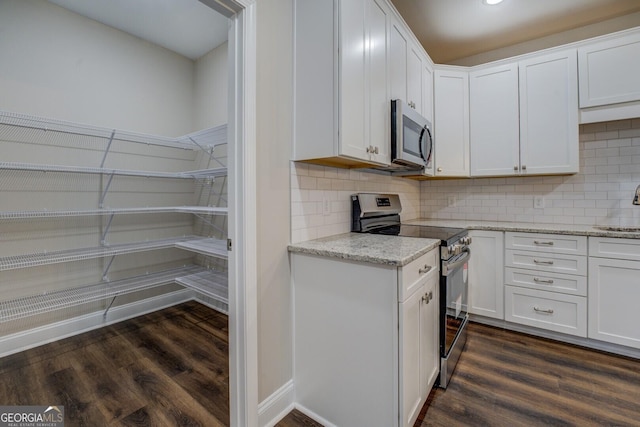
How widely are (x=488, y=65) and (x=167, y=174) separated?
328 centimetres

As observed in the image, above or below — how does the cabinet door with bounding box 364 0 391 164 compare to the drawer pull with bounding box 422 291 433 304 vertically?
above

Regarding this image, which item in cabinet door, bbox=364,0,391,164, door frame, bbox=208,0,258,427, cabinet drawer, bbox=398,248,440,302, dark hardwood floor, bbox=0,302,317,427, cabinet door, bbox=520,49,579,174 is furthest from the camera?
cabinet door, bbox=520,49,579,174

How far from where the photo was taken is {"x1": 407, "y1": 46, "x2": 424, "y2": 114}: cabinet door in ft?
7.42

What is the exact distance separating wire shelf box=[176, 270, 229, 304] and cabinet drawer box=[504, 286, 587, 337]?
2390mm

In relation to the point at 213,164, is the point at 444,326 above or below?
below

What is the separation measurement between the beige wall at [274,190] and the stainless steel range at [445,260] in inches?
29.2

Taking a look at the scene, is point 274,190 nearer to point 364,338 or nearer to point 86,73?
point 364,338

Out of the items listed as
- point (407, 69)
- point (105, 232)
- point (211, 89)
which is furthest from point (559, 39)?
point (105, 232)

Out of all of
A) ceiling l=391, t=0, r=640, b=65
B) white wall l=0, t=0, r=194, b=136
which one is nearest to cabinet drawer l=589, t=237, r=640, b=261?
ceiling l=391, t=0, r=640, b=65

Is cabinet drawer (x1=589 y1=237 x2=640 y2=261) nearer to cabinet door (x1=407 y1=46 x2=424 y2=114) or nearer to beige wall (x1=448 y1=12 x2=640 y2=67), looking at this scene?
cabinet door (x1=407 y1=46 x2=424 y2=114)

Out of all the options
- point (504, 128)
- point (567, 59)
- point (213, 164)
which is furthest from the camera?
point (213, 164)

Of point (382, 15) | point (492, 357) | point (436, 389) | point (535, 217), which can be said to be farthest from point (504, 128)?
point (436, 389)

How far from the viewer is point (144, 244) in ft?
9.04

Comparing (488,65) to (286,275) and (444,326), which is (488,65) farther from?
(286,275)
